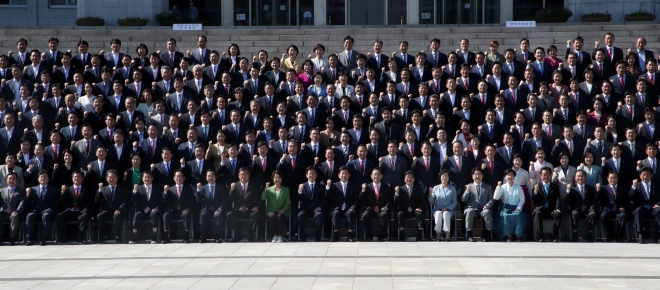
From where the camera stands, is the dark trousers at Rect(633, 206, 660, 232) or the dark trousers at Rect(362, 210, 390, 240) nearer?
the dark trousers at Rect(633, 206, 660, 232)

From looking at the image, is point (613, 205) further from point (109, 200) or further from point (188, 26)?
point (188, 26)

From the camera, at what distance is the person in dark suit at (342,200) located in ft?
49.5

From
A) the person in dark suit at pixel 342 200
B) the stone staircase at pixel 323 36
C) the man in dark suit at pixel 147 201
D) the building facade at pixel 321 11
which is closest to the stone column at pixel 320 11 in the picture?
the building facade at pixel 321 11

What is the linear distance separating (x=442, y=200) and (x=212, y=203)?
4033mm

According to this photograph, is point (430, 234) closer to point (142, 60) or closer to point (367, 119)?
point (367, 119)

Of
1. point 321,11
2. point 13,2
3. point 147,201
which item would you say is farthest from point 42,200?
point 13,2

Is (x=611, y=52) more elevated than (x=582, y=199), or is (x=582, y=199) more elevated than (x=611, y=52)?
(x=611, y=52)

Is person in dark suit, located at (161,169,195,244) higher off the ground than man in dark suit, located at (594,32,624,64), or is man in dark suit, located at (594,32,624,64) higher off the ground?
man in dark suit, located at (594,32,624,64)

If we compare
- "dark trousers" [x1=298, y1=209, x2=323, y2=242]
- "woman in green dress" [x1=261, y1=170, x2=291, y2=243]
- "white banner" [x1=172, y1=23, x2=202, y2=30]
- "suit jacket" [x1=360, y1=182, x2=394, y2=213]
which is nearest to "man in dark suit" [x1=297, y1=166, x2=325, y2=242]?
"dark trousers" [x1=298, y1=209, x2=323, y2=242]

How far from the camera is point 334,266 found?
38.4ft

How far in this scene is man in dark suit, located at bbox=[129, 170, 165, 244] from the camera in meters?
15.2

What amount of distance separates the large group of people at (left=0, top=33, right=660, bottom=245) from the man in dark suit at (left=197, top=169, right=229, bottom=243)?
0.03 metres

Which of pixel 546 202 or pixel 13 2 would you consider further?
pixel 13 2

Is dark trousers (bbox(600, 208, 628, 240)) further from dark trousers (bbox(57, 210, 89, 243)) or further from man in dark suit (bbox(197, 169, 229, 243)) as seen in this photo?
dark trousers (bbox(57, 210, 89, 243))
